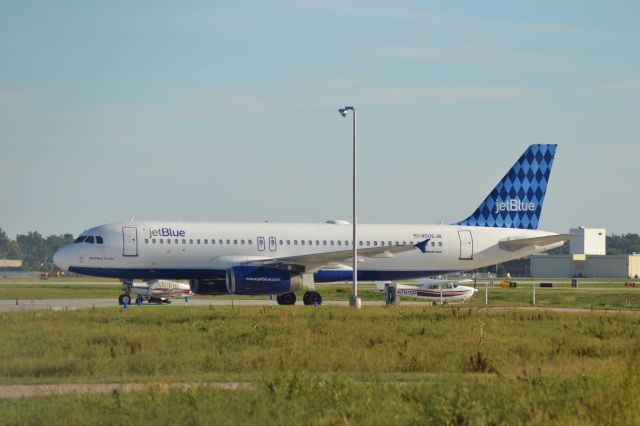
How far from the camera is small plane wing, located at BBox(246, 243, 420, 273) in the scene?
49.6m

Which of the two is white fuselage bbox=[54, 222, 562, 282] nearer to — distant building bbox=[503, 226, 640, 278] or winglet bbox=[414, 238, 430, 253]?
winglet bbox=[414, 238, 430, 253]

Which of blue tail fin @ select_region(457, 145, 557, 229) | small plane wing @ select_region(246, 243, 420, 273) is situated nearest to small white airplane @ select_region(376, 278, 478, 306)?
blue tail fin @ select_region(457, 145, 557, 229)

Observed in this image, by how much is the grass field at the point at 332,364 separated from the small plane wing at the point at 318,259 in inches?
Answer: 346

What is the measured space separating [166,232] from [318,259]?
24.3 ft

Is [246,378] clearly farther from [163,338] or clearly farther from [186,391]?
[163,338]

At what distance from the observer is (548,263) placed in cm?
16375

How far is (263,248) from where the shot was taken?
5188cm

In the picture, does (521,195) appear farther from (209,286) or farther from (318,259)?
(209,286)

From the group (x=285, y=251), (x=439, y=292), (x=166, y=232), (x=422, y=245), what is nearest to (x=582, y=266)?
(x=439, y=292)

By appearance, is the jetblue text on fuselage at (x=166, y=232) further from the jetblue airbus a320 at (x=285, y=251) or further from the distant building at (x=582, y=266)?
the distant building at (x=582, y=266)

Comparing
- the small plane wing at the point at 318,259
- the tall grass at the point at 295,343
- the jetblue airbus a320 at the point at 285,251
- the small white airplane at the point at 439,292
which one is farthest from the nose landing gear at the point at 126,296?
the small white airplane at the point at 439,292

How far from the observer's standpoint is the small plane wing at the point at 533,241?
181 ft

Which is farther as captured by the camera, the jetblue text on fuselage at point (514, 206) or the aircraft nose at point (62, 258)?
the jetblue text on fuselage at point (514, 206)

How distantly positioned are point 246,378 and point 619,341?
12.9 meters
